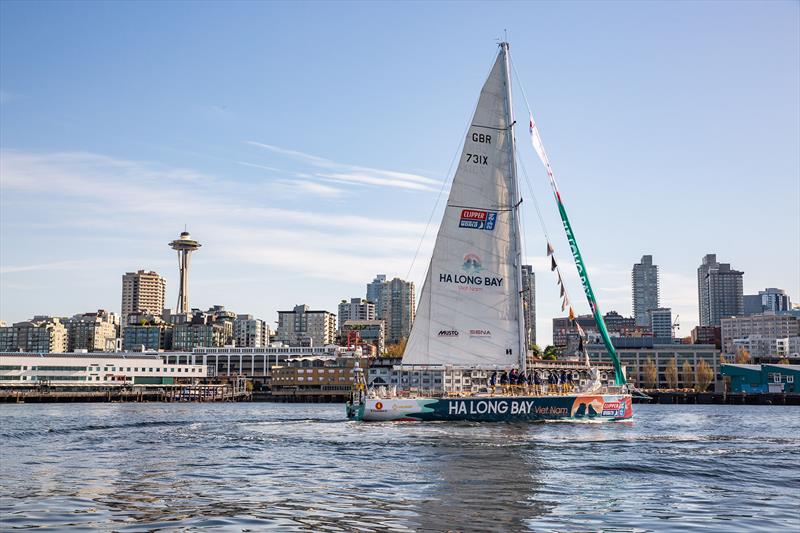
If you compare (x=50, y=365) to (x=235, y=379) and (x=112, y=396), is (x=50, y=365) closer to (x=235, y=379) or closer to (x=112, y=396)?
(x=112, y=396)

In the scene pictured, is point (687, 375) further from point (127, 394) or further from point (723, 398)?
point (127, 394)

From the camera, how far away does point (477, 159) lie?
56.2 m

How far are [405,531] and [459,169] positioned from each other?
1553 inches

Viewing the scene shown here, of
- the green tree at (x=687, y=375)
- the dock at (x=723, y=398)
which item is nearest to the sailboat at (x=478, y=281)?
the dock at (x=723, y=398)

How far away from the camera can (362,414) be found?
180 ft

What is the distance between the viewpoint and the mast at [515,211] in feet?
182

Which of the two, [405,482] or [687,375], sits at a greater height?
[405,482]

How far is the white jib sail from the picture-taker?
183ft

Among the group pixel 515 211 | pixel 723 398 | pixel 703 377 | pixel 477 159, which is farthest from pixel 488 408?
pixel 703 377

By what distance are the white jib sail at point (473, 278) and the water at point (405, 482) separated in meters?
9.02

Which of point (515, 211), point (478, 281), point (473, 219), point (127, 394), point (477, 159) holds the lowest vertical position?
point (127, 394)

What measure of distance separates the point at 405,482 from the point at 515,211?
31.7m

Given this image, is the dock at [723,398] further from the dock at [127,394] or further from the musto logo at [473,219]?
the musto logo at [473,219]

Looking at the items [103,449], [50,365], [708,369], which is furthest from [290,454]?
[708,369]
